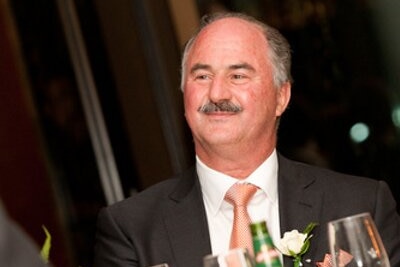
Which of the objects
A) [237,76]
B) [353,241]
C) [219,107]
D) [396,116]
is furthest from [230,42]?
[396,116]

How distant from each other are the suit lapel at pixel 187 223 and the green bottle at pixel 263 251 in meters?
0.85

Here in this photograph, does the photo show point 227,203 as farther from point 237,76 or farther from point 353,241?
point 353,241

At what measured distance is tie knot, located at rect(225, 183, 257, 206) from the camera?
308 centimetres

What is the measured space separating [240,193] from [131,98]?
3569 mm

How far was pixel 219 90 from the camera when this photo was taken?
128 inches

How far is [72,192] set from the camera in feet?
23.7

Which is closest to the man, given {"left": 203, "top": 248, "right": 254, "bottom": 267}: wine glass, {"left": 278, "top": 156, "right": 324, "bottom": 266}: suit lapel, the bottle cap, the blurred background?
{"left": 278, "top": 156, "right": 324, "bottom": 266}: suit lapel

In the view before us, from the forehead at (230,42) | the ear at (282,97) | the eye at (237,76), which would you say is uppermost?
the forehead at (230,42)

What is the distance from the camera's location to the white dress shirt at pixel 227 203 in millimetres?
3121

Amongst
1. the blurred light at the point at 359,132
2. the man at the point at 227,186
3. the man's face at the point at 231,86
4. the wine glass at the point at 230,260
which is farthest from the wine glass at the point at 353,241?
the blurred light at the point at 359,132

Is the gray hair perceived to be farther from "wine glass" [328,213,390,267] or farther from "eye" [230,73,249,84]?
"wine glass" [328,213,390,267]

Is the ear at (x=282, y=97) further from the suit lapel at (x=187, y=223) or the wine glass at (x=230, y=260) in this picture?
the wine glass at (x=230, y=260)

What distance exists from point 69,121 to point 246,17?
3730 mm

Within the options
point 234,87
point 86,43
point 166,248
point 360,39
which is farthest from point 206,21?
point 86,43
